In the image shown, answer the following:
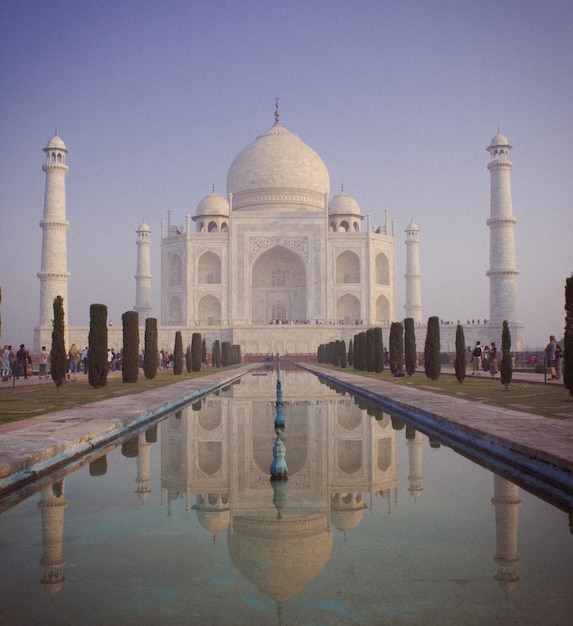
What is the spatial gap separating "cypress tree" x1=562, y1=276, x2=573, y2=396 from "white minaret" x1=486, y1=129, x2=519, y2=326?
21.1 m

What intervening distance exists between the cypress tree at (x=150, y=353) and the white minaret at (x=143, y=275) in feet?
66.2

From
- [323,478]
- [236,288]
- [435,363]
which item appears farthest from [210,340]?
[323,478]

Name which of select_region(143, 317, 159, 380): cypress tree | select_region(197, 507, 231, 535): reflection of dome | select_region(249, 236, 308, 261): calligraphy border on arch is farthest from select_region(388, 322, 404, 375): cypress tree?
select_region(249, 236, 308, 261): calligraphy border on arch

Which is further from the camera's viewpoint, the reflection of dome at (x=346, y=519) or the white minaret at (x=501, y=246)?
the white minaret at (x=501, y=246)

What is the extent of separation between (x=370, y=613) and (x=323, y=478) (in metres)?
1.93

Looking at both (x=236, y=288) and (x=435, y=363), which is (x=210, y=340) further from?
(x=435, y=363)

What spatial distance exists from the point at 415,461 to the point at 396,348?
38.2ft

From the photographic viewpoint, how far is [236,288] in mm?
33344

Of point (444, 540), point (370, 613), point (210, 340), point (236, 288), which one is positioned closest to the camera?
point (370, 613)

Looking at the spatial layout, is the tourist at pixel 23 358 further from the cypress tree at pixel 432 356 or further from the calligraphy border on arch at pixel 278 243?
the calligraphy border on arch at pixel 278 243

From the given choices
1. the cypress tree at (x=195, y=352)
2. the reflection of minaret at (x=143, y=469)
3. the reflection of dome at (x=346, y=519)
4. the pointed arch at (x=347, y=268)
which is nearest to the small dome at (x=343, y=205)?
the pointed arch at (x=347, y=268)

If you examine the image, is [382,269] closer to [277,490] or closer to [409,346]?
[409,346]

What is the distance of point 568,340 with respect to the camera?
8.35 metres

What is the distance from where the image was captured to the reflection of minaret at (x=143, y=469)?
351 centimetres
